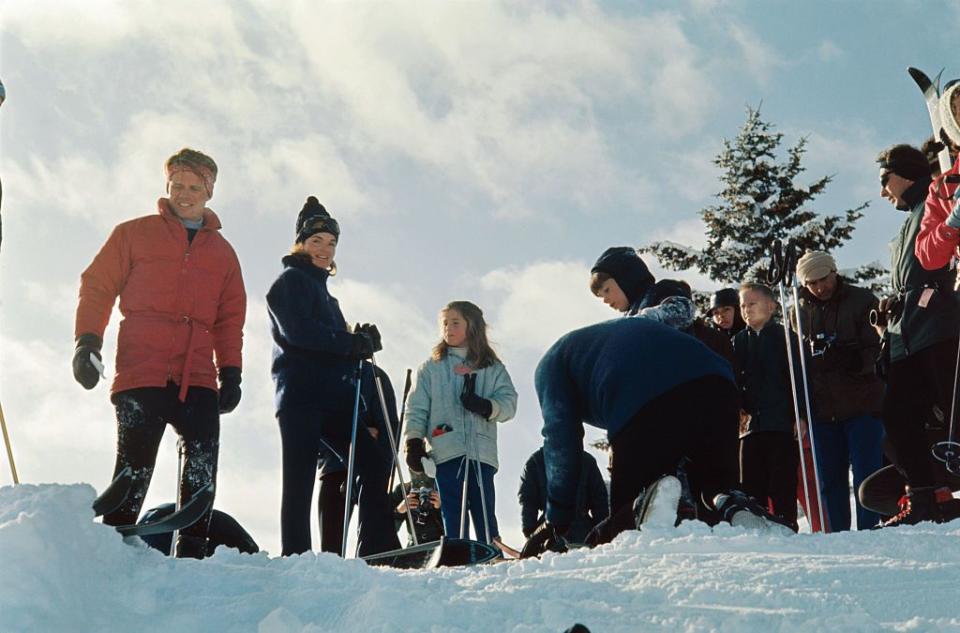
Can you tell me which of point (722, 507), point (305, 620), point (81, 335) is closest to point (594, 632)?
point (305, 620)

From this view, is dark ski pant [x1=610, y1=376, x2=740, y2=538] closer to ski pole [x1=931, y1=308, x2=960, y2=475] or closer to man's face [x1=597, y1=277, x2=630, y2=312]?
man's face [x1=597, y1=277, x2=630, y2=312]

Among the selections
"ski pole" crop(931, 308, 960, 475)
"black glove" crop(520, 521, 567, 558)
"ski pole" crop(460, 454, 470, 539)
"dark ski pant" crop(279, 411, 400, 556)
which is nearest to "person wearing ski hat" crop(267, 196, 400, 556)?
"dark ski pant" crop(279, 411, 400, 556)

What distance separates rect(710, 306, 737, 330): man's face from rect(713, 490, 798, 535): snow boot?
3541 millimetres

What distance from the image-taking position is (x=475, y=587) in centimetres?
279

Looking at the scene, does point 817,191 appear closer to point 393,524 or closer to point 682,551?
point 393,524

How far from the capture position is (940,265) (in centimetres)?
480

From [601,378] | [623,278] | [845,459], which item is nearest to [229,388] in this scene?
[601,378]

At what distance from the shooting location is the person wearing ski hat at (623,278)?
15.8 feet

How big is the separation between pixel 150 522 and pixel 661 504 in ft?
6.30

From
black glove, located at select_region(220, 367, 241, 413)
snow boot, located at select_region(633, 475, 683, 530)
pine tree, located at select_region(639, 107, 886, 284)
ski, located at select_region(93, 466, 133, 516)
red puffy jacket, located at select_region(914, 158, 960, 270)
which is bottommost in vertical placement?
snow boot, located at select_region(633, 475, 683, 530)

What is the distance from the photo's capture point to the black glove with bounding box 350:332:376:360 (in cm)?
568

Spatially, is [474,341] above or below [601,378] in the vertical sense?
above

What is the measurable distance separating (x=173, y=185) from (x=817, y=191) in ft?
53.5

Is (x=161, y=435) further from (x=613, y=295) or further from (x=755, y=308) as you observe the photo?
(x=755, y=308)
